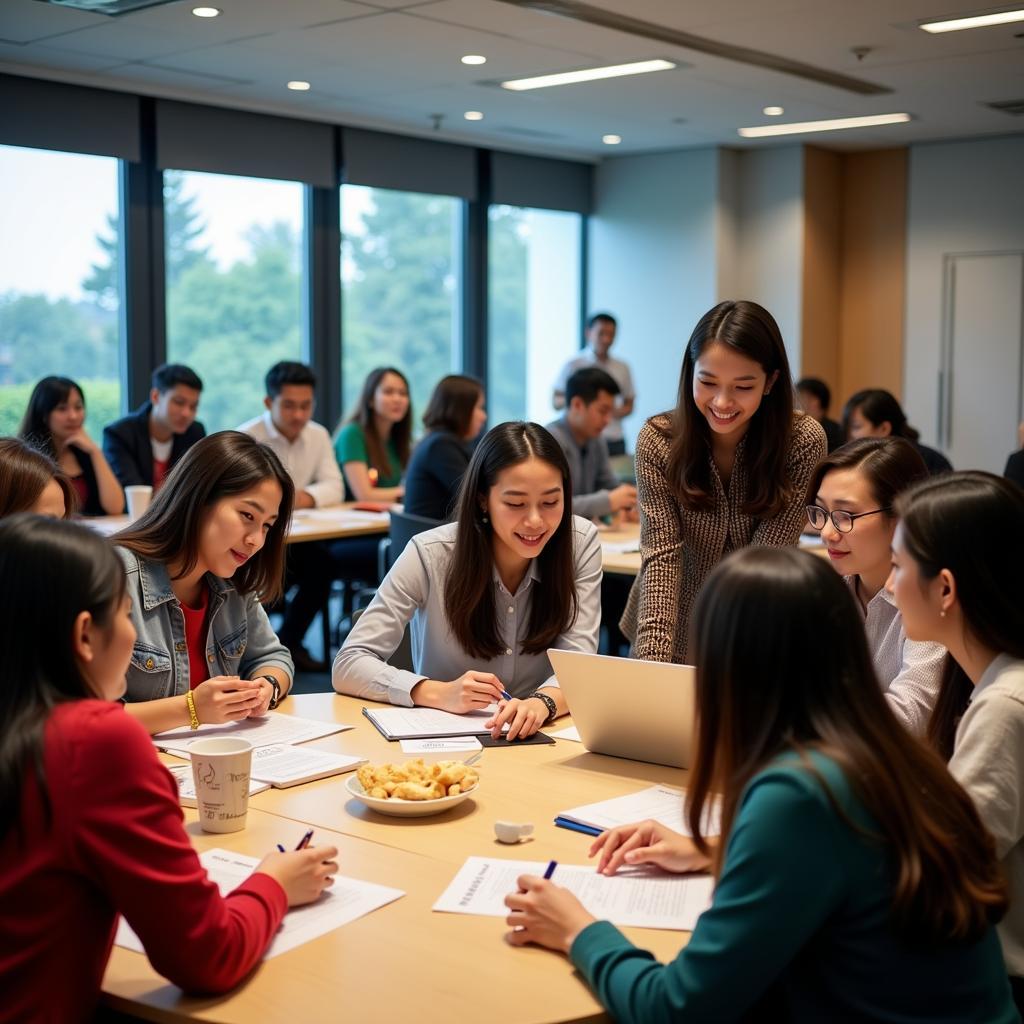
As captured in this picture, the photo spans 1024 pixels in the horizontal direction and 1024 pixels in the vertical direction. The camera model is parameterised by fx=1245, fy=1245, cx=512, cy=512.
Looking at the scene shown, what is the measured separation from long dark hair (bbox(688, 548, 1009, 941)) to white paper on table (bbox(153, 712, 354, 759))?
1.15 meters

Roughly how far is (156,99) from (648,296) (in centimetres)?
382

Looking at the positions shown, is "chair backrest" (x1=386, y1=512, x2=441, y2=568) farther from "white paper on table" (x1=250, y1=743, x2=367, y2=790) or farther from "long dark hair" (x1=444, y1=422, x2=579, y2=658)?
"white paper on table" (x1=250, y1=743, x2=367, y2=790)

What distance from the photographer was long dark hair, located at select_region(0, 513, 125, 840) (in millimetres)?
1237

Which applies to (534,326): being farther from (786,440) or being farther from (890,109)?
(786,440)

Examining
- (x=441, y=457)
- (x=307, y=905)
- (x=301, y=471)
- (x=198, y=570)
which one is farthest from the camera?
(x=301, y=471)

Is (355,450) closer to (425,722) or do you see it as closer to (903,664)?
(425,722)

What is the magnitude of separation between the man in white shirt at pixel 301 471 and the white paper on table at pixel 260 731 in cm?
330

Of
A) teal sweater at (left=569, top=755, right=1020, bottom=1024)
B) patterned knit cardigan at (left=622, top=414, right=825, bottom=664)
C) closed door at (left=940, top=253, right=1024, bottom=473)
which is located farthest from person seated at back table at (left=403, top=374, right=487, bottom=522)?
closed door at (left=940, top=253, right=1024, bottom=473)

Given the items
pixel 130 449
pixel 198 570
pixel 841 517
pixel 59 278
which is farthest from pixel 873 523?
pixel 59 278

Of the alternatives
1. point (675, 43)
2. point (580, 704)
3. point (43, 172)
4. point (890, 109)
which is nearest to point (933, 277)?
point (890, 109)

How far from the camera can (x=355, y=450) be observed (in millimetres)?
6152

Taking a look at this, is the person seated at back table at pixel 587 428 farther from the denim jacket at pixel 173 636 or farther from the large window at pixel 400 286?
the denim jacket at pixel 173 636

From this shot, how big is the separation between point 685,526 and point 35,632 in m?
1.79

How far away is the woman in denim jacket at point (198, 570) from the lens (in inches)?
90.0
